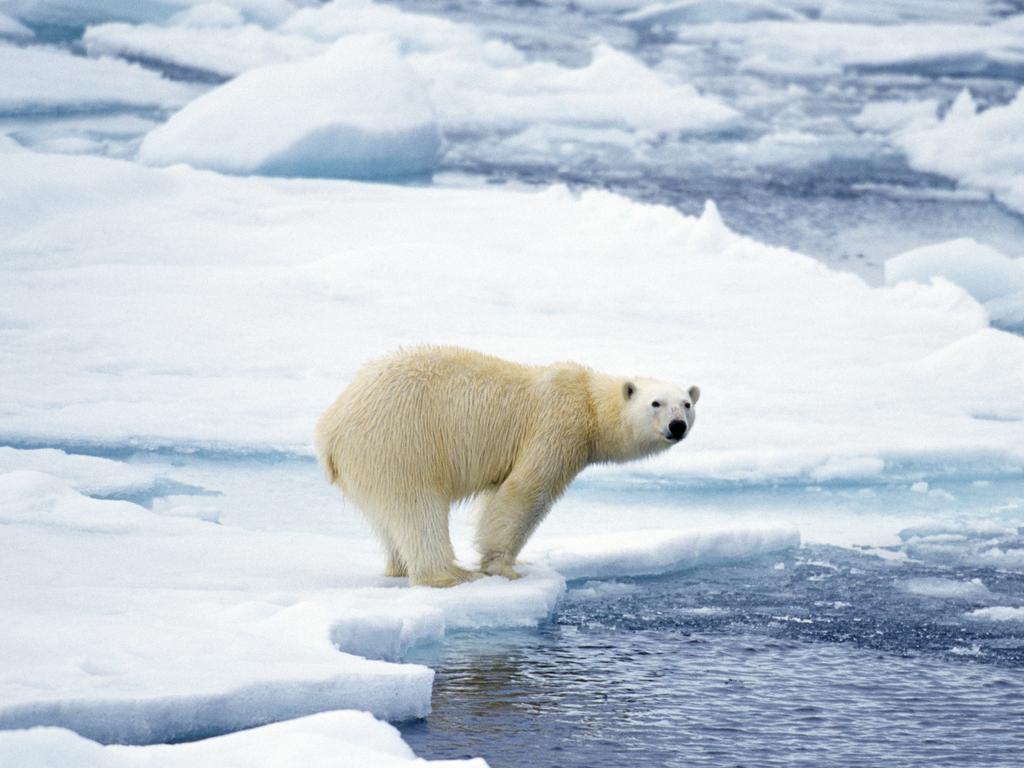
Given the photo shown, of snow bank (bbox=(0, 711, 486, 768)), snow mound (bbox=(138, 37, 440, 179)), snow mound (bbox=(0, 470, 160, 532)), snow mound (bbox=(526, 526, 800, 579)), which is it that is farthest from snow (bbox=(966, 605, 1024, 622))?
snow mound (bbox=(138, 37, 440, 179))

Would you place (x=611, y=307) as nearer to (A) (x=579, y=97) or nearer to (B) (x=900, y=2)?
(A) (x=579, y=97)

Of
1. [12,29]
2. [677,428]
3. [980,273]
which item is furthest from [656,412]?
[12,29]

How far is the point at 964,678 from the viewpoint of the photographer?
5012 millimetres

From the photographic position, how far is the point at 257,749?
3.56 m

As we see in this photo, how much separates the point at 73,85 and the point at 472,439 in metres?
13.3

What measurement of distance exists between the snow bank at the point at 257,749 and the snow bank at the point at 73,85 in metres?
13.8

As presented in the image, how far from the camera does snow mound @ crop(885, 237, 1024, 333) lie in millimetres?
11867

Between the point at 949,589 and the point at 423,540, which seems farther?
the point at 949,589

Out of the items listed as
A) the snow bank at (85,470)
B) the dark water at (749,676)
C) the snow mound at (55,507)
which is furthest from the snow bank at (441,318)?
the dark water at (749,676)

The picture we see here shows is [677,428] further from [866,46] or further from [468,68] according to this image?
[866,46]

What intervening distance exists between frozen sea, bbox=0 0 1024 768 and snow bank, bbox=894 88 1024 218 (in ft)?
0.19

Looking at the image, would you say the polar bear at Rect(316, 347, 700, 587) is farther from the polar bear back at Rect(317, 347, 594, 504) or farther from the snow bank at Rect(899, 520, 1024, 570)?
the snow bank at Rect(899, 520, 1024, 570)

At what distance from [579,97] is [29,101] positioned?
23.8 ft

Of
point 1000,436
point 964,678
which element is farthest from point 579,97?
point 964,678
